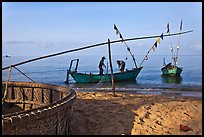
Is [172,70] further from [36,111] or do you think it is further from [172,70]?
[36,111]

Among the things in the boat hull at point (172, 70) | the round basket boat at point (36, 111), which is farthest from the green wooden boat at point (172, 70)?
the round basket boat at point (36, 111)

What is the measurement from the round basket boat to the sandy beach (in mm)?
762

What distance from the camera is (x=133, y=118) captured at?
608 cm

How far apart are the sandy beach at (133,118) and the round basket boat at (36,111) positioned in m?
0.76

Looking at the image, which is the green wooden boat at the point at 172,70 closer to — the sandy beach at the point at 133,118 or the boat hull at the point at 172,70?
the boat hull at the point at 172,70

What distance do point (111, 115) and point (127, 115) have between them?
0.41 meters

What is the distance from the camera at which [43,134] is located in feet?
13.0

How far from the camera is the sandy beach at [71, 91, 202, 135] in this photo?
5371 millimetres

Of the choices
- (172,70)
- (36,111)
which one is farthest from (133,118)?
(172,70)

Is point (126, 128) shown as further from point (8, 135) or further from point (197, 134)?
point (8, 135)

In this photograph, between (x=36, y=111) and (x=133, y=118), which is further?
(x=133, y=118)

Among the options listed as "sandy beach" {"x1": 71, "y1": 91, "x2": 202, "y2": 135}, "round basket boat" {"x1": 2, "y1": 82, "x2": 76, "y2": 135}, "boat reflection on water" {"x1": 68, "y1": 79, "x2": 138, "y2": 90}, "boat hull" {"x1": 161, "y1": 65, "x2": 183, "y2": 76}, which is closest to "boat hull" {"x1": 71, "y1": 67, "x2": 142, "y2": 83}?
"boat reflection on water" {"x1": 68, "y1": 79, "x2": 138, "y2": 90}

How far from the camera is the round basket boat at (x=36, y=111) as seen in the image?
3447 millimetres

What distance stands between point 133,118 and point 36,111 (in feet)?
9.83
